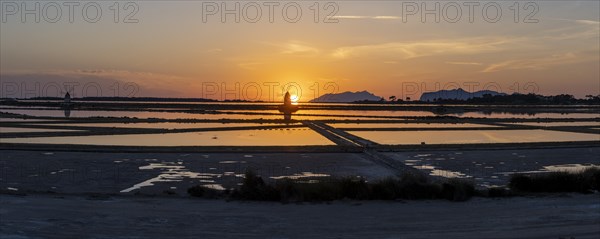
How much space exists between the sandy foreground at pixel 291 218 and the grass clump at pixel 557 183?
37.7 inches

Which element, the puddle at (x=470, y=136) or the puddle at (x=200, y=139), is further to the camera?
the puddle at (x=470, y=136)

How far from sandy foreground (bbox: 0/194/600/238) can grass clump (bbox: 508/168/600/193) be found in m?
0.96

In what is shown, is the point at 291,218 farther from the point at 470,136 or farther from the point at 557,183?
the point at 470,136

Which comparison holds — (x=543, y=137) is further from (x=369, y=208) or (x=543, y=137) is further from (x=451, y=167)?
(x=369, y=208)

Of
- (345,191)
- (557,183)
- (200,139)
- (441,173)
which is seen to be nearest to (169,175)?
(345,191)

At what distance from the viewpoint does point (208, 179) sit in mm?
12523

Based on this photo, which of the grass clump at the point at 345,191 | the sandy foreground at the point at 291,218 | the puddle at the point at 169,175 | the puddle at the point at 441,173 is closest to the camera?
the sandy foreground at the point at 291,218

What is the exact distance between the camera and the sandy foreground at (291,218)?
7465mm

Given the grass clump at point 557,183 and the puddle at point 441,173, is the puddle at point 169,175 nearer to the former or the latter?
the puddle at point 441,173

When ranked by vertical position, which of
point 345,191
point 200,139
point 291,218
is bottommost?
point 291,218

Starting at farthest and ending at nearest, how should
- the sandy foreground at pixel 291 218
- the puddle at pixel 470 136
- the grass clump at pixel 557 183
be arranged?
1. the puddle at pixel 470 136
2. the grass clump at pixel 557 183
3. the sandy foreground at pixel 291 218

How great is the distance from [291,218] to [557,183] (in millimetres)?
5412

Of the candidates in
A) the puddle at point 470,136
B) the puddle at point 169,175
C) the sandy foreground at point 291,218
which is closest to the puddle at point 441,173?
the sandy foreground at point 291,218

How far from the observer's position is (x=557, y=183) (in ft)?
36.3
